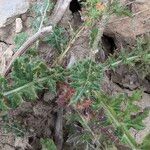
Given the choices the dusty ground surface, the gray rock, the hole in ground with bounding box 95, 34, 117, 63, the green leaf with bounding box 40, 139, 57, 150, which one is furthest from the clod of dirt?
the gray rock

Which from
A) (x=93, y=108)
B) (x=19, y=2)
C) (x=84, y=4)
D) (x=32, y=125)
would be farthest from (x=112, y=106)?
(x=19, y=2)

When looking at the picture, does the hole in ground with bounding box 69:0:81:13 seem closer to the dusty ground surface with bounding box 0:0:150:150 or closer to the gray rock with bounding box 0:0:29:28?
the dusty ground surface with bounding box 0:0:150:150

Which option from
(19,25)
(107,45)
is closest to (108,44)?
(107,45)

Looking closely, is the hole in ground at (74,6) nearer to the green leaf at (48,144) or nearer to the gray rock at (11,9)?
the gray rock at (11,9)

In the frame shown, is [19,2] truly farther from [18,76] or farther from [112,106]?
[112,106]

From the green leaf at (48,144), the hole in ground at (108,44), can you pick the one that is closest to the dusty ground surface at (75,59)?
the hole in ground at (108,44)

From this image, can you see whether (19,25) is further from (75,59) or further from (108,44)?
(108,44)
